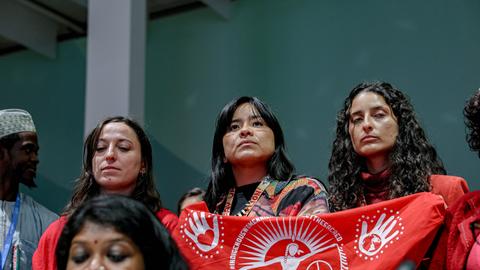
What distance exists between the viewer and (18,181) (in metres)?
3.75

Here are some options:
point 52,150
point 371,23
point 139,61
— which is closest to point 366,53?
point 371,23

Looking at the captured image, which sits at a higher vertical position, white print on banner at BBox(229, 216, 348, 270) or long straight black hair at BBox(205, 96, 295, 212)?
long straight black hair at BBox(205, 96, 295, 212)

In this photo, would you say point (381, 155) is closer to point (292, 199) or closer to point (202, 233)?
point (292, 199)

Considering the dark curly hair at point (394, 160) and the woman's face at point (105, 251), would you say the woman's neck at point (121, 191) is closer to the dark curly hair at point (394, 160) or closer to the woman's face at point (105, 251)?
the dark curly hair at point (394, 160)

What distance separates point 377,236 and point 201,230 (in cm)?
70

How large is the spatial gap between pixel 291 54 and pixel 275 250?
4735 millimetres

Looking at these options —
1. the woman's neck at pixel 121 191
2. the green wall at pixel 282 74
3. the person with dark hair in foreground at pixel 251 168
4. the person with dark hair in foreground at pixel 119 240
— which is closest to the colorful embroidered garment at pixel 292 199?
the person with dark hair in foreground at pixel 251 168

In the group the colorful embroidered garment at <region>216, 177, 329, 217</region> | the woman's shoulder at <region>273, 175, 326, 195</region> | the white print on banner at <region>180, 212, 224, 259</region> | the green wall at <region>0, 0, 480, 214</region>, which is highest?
the green wall at <region>0, 0, 480, 214</region>

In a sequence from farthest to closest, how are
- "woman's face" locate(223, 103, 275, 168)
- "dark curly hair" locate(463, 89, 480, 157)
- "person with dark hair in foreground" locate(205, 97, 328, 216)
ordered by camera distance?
"woman's face" locate(223, 103, 275, 168), "person with dark hair in foreground" locate(205, 97, 328, 216), "dark curly hair" locate(463, 89, 480, 157)

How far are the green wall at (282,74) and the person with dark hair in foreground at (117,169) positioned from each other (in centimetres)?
371

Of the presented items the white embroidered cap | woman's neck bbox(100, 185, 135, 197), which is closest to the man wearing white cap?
the white embroidered cap

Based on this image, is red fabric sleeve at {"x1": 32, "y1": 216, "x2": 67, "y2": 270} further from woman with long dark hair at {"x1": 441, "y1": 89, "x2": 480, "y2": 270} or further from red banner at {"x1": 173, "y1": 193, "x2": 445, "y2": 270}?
woman with long dark hair at {"x1": 441, "y1": 89, "x2": 480, "y2": 270}

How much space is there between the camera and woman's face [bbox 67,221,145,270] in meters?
2.13

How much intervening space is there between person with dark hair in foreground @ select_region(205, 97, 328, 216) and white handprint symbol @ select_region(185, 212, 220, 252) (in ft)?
0.54
